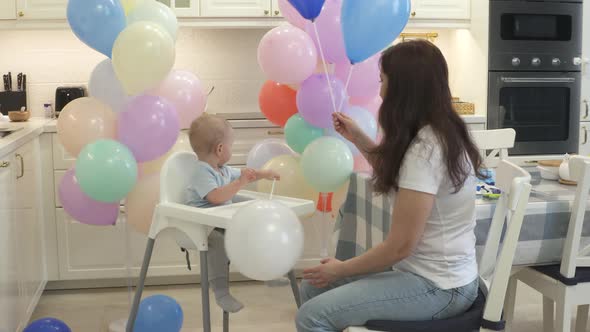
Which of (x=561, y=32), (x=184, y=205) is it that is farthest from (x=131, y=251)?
(x=561, y=32)

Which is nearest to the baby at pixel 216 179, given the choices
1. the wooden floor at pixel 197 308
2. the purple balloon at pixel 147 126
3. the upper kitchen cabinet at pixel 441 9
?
the purple balloon at pixel 147 126

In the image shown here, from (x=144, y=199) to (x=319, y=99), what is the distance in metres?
0.73

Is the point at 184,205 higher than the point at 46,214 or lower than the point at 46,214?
higher

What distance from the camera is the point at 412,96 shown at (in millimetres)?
1827

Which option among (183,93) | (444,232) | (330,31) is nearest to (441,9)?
(330,31)

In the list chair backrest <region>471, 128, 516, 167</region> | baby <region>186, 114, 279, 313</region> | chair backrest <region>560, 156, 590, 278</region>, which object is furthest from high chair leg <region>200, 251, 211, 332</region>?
chair backrest <region>471, 128, 516, 167</region>

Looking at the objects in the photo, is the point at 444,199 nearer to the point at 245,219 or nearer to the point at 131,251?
the point at 245,219

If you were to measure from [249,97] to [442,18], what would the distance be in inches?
47.4

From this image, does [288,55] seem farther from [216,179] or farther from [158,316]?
[158,316]

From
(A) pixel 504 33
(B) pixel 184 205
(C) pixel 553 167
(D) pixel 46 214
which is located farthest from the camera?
(A) pixel 504 33

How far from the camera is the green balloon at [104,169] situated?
97.0 inches

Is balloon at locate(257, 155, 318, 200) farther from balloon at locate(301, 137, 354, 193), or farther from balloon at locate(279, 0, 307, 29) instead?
balloon at locate(279, 0, 307, 29)

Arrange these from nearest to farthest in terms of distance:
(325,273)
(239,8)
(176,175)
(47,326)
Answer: (325,273), (176,175), (47,326), (239,8)

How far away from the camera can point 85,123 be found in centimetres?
257
